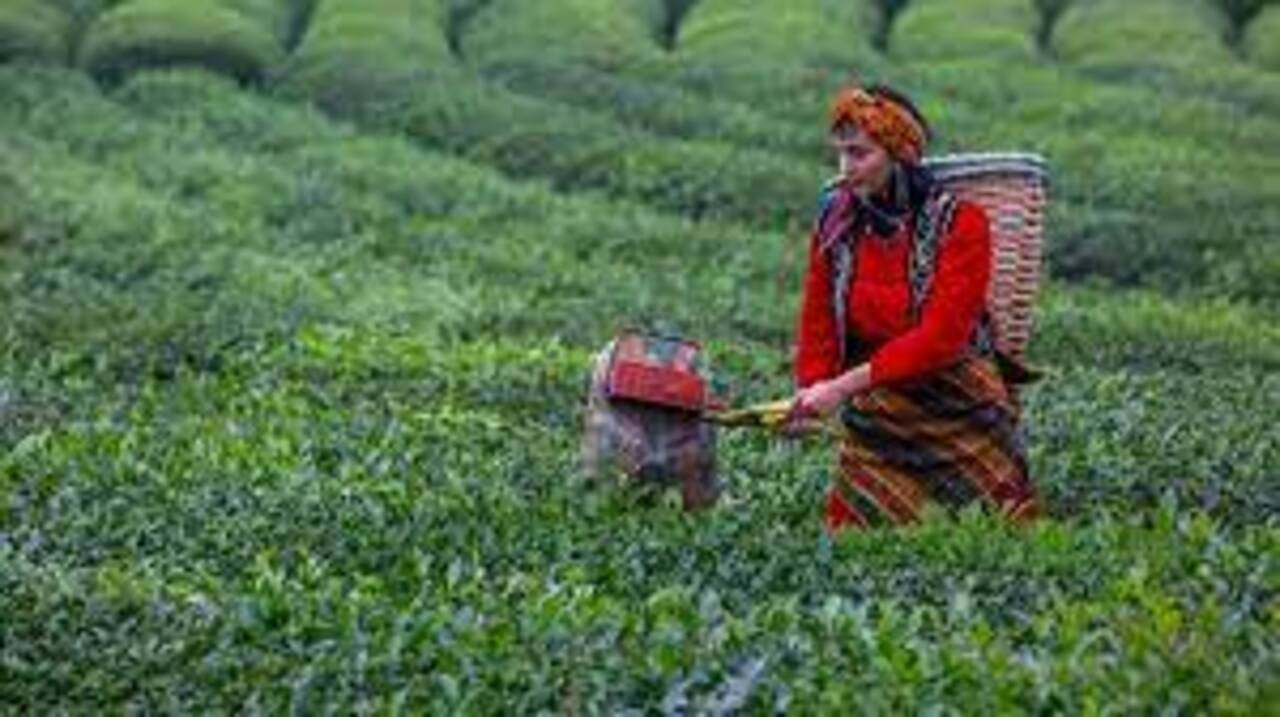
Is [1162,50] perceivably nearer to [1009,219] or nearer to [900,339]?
[1009,219]

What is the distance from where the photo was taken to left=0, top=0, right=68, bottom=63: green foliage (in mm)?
25406

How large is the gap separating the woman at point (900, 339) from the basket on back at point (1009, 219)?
0.12 m

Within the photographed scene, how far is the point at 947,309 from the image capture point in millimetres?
8336

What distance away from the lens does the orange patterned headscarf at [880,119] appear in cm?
834

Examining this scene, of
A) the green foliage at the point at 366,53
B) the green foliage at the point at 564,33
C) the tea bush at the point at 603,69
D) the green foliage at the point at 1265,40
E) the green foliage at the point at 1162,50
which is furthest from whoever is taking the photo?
the green foliage at the point at 1265,40

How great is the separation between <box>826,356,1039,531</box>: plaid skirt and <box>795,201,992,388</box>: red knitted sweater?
19cm

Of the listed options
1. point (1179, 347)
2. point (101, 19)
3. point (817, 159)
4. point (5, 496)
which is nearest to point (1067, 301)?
point (1179, 347)

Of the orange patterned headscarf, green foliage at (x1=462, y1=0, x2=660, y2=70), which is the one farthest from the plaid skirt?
green foliage at (x1=462, y1=0, x2=660, y2=70)

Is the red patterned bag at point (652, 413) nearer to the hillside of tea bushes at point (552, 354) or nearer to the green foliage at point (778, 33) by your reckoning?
the hillside of tea bushes at point (552, 354)

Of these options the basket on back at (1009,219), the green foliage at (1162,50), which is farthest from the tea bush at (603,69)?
the basket on back at (1009,219)

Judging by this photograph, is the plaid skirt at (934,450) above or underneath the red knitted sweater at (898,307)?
underneath

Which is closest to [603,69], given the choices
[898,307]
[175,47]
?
[175,47]

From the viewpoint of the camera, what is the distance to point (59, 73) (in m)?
24.8

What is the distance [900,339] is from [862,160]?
1.97ft
